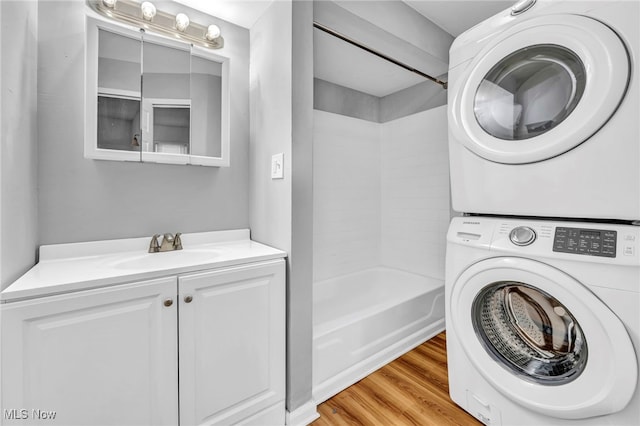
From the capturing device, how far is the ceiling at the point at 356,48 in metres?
1.61

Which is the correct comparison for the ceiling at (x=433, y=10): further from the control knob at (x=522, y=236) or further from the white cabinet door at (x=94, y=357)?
the control knob at (x=522, y=236)

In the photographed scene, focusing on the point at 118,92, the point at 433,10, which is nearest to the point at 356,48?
the point at 433,10

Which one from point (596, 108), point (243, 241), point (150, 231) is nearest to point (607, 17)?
point (596, 108)

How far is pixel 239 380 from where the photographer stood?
1291mm

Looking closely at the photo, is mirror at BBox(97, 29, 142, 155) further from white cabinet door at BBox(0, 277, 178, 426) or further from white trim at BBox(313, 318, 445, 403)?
Answer: white trim at BBox(313, 318, 445, 403)

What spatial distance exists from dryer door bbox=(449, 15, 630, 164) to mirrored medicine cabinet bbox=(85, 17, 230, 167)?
135 cm

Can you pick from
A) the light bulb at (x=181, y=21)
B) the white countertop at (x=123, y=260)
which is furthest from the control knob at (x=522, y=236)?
the light bulb at (x=181, y=21)

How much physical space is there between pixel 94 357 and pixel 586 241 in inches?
70.5

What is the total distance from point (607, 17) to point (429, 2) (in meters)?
1.25

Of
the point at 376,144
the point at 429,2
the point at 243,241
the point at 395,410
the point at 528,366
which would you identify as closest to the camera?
the point at 528,366

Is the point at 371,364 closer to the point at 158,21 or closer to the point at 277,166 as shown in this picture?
the point at 277,166

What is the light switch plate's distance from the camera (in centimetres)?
145

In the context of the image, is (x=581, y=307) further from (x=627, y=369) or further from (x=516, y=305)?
(x=516, y=305)

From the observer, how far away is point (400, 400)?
5.23 ft
